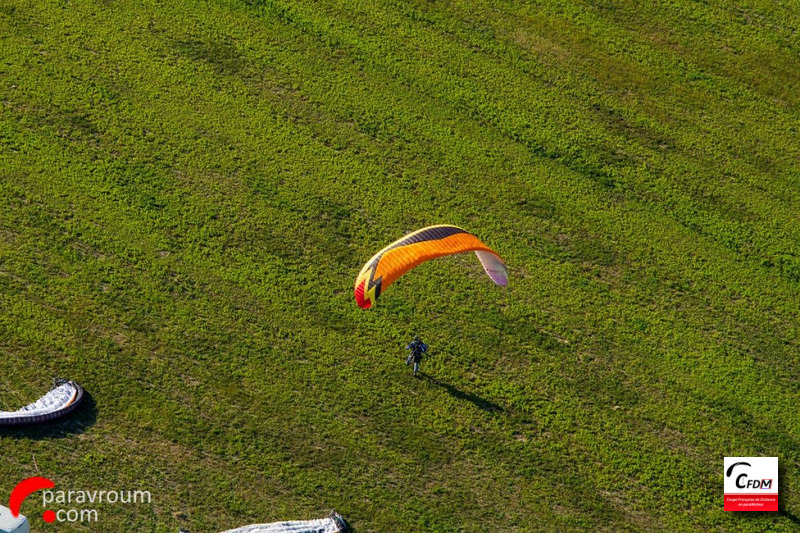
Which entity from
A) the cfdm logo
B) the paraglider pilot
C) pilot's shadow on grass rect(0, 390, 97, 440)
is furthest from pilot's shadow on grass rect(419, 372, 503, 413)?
pilot's shadow on grass rect(0, 390, 97, 440)

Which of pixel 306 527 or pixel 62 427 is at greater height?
pixel 62 427

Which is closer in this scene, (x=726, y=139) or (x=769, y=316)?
(x=769, y=316)

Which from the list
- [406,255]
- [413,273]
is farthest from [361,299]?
[413,273]

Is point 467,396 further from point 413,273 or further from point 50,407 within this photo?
point 50,407

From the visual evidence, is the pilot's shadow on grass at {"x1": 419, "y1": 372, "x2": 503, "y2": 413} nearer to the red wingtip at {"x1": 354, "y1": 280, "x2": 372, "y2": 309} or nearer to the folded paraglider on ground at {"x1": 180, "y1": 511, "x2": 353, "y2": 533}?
the red wingtip at {"x1": 354, "y1": 280, "x2": 372, "y2": 309}

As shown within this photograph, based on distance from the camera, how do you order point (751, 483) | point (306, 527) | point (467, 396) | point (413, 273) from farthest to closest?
point (413, 273) → point (467, 396) → point (751, 483) → point (306, 527)

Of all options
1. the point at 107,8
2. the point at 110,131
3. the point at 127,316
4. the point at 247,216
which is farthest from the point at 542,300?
the point at 107,8

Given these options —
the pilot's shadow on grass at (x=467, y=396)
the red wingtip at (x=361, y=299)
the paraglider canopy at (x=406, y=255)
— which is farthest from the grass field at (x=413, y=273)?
the paraglider canopy at (x=406, y=255)

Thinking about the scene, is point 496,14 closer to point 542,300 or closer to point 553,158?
point 553,158
